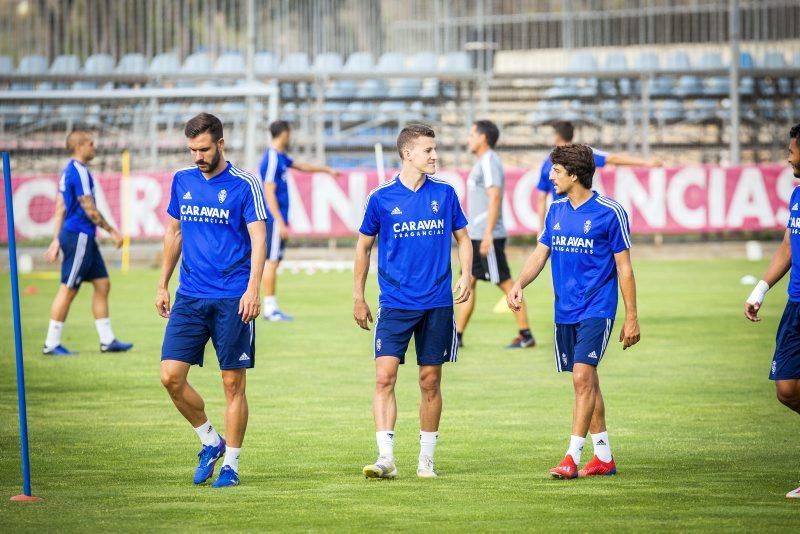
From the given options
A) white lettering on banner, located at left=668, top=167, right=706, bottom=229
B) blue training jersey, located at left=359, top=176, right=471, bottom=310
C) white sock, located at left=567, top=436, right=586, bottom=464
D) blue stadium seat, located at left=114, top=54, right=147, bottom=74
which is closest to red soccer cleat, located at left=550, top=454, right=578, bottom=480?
white sock, located at left=567, top=436, right=586, bottom=464

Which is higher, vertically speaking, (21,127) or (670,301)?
(21,127)

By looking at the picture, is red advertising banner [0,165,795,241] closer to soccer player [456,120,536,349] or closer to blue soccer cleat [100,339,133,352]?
soccer player [456,120,536,349]

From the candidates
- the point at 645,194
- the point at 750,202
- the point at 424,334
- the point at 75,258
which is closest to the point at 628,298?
the point at 424,334

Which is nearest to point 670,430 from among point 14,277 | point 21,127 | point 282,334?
point 14,277

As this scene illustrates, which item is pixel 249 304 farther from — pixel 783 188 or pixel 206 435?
pixel 783 188

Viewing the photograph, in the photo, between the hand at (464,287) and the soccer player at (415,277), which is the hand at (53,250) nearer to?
the soccer player at (415,277)

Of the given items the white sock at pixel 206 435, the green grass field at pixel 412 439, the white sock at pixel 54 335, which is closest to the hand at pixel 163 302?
the white sock at pixel 206 435

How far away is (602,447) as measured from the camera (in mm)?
8617

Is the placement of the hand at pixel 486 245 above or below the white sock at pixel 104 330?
above

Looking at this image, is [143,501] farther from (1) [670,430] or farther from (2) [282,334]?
(2) [282,334]

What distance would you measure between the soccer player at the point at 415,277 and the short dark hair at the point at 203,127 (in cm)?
100

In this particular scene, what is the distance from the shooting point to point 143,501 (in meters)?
7.81

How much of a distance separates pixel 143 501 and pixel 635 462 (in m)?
3.18

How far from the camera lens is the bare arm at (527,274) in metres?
8.75
